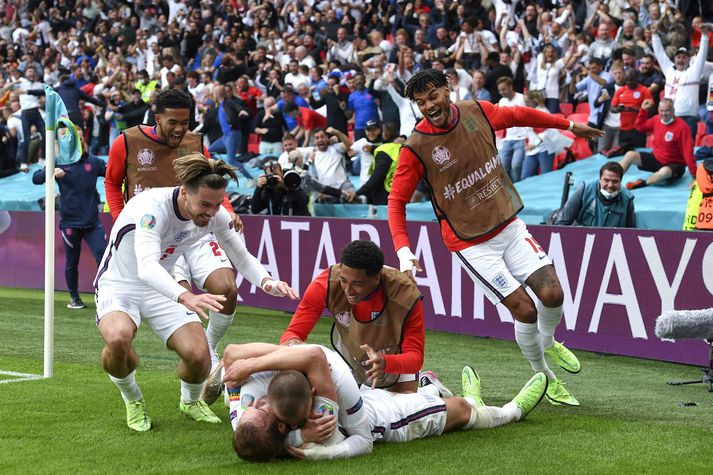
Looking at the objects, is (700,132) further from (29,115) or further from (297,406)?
(29,115)

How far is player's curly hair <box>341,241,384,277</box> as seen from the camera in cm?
593

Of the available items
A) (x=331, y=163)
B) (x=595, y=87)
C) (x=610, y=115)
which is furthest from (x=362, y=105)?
(x=610, y=115)

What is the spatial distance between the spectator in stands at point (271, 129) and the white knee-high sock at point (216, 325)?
10515 mm

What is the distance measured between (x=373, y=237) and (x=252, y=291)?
2.41 meters

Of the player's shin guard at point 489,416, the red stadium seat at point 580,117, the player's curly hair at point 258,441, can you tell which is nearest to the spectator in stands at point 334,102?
the red stadium seat at point 580,117

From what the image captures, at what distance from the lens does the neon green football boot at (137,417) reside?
662 cm

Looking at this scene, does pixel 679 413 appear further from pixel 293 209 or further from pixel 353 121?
pixel 353 121

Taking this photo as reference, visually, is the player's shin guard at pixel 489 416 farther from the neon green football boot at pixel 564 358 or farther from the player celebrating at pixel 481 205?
the neon green football boot at pixel 564 358

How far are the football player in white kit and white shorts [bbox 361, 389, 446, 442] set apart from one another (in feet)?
2.68

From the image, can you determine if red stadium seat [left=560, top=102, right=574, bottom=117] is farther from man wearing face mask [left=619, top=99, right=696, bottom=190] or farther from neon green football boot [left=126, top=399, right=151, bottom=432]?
neon green football boot [left=126, top=399, right=151, bottom=432]

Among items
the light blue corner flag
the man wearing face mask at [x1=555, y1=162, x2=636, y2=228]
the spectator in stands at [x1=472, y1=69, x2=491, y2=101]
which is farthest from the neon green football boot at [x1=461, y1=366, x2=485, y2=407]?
the spectator in stands at [x1=472, y1=69, x2=491, y2=101]

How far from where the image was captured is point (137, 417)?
6.68 m

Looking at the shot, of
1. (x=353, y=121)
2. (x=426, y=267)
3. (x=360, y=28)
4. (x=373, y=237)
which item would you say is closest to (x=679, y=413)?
(x=426, y=267)

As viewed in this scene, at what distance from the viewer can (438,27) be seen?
18.9 meters
